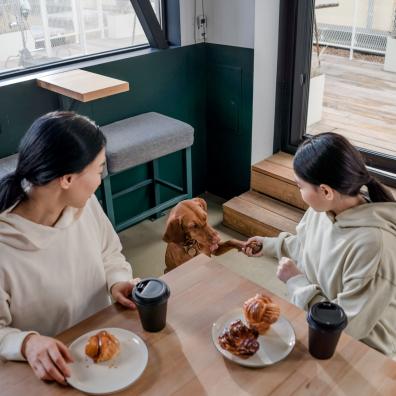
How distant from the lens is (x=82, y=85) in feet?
7.93

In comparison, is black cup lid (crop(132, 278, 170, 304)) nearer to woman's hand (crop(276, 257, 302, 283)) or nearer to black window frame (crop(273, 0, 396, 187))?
woman's hand (crop(276, 257, 302, 283))

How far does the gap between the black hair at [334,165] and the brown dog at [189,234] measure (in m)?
0.60

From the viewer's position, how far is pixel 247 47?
2.96m

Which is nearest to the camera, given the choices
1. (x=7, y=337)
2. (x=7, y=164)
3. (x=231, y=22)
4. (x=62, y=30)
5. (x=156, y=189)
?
(x=7, y=337)

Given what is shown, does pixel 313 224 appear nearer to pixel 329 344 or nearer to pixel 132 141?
pixel 329 344

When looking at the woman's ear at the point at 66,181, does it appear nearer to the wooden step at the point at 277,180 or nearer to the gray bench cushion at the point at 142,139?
the gray bench cushion at the point at 142,139

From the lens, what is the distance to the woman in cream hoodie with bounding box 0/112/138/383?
1128 mm

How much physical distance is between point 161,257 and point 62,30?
139 centimetres

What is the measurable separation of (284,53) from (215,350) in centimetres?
240

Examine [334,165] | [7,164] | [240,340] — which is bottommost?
[7,164]

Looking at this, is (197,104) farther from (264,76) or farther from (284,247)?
(284,247)

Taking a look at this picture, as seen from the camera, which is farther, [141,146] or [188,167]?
[188,167]

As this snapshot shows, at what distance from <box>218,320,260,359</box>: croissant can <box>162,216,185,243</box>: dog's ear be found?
766 mm

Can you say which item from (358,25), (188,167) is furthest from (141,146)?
(358,25)
